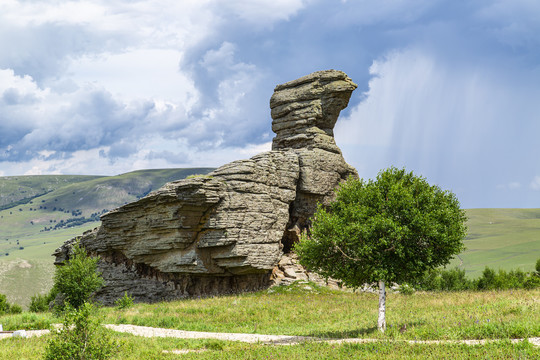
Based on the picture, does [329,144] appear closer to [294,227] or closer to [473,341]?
[294,227]

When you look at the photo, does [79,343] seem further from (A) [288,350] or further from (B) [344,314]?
(B) [344,314]

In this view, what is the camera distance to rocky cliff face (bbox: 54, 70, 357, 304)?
47906 mm

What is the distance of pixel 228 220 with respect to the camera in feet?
157

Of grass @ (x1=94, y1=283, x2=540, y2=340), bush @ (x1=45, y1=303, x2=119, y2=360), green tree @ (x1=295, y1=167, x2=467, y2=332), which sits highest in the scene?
green tree @ (x1=295, y1=167, x2=467, y2=332)

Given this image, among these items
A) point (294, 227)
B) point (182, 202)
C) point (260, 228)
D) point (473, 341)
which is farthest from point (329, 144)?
point (473, 341)

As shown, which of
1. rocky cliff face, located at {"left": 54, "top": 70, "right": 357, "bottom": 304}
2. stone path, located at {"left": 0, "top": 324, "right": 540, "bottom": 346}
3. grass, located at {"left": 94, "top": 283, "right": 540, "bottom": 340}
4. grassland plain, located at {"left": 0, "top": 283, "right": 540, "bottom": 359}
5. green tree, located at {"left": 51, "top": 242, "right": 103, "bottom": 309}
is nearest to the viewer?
grassland plain, located at {"left": 0, "top": 283, "right": 540, "bottom": 359}

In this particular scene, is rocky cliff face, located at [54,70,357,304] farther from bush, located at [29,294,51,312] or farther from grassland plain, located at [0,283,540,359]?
bush, located at [29,294,51,312]

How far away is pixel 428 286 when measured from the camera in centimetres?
6962

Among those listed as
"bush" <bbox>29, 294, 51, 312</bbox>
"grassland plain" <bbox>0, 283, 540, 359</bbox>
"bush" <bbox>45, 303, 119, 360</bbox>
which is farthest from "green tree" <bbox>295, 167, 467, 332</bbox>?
"bush" <bbox>29, 294, 51, 312</bbox>

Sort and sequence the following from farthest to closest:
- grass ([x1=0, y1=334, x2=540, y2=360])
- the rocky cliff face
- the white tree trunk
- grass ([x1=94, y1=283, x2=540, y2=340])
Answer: the rocky cliff face, the white tree trunk, grass ([x1=94, y1=283, x2=540, y2=340]), grass ([x1=0, y1=334, x2=540, y2=360])

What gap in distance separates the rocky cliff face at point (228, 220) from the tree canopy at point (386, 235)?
1889cm

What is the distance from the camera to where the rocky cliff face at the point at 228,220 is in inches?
1886

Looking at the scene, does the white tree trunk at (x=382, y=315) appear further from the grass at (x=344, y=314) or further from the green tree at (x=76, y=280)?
the green tree at (x=76, y=280)

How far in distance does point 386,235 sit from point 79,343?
1727cm
